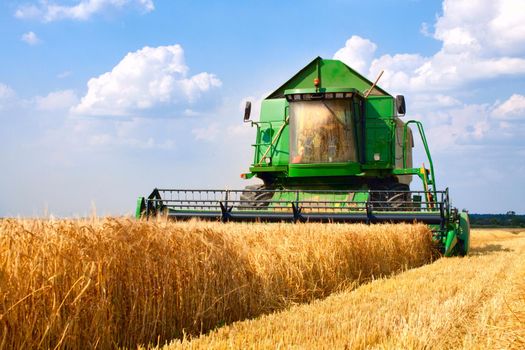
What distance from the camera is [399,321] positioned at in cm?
478

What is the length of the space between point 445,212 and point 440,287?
4.27 meters

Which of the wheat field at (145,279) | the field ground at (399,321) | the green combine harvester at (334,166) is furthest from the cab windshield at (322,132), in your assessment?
the field ground at (399,321)

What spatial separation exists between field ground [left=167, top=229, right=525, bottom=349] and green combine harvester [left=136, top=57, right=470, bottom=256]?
11.6 ft

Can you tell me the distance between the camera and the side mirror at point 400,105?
1130 centimetres

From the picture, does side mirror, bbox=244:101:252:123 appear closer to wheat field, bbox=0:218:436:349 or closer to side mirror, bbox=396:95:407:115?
side mirror, bbox=396:95:407:115

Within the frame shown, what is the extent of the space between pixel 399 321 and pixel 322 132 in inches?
283

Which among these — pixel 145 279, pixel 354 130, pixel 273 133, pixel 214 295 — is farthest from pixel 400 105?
pixel 145 279

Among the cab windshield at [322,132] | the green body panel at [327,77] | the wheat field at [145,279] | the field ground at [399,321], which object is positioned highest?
the green body panel at [327,77]

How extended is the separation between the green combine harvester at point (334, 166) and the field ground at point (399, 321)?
3.54 m

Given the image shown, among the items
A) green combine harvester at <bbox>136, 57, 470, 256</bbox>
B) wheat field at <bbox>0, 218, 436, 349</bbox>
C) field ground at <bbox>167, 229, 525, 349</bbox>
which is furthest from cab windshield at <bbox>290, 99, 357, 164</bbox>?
field ground at <bbox>167, 229, 525, 349</bbox>

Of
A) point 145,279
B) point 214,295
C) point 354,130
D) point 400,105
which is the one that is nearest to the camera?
point 145,279

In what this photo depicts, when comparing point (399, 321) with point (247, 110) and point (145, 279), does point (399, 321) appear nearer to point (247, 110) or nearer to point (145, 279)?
point (145, 279)

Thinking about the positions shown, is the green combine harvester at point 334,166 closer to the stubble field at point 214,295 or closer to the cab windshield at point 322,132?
the cab windshield at point 322,132

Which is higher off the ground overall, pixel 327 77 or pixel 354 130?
pixel 327 77
